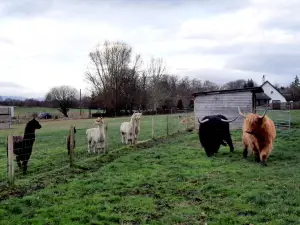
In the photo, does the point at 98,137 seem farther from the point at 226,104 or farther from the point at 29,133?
the point at 226,104

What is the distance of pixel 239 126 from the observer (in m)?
25.1

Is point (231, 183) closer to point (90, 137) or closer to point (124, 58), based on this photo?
point (90, 137)

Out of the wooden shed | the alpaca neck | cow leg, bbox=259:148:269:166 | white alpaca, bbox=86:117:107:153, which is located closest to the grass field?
cow leg, bbox=259:148:269:166

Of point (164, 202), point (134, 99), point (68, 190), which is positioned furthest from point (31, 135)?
point (134, 99)

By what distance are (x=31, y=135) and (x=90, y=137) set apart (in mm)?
3473

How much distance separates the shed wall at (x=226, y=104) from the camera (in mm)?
24891

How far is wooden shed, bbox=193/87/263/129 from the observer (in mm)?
24748

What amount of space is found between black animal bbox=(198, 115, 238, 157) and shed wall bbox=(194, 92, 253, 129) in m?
10.3

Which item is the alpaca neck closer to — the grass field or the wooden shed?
the grass field

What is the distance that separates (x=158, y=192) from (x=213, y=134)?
6796mm

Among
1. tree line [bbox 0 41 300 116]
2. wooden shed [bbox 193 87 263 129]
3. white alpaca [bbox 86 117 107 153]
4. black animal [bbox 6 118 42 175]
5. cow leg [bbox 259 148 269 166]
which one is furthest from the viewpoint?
tree line [bbox 0 41 300 116]

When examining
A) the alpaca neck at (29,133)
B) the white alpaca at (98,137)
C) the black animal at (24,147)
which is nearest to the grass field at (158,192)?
the black animal at (24,147)

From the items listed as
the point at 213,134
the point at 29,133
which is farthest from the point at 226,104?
the point at 29,133

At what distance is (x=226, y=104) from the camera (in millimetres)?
25953
